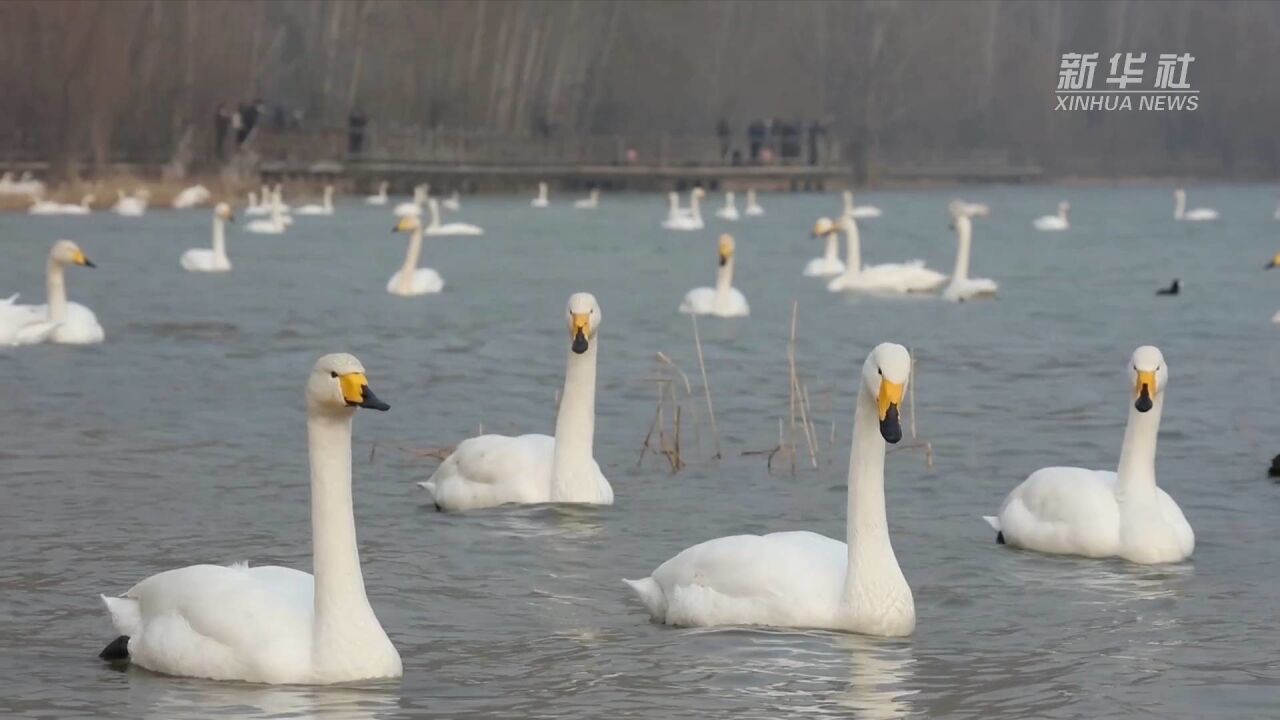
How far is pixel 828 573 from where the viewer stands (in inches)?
368

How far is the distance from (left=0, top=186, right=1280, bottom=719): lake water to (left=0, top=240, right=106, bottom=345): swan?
0.32m

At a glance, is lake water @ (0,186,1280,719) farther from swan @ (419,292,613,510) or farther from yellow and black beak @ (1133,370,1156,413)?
yellow and black beak @ (1133,370,1156,413)

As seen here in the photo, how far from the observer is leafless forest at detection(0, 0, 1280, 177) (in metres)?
71.9

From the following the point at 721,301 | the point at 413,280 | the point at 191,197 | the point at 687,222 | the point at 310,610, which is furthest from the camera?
the point at 191,197

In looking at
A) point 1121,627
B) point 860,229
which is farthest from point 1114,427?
point 860,229

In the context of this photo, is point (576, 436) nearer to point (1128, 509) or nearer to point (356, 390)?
point (1128, 509)

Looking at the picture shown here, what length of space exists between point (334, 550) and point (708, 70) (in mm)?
87419

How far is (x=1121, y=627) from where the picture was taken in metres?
9.74

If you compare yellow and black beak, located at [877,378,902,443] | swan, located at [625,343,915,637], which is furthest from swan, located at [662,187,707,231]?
yellow and black beak, located at [877,378,902,443]

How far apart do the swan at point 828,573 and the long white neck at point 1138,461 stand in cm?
203

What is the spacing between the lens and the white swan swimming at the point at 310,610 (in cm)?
830

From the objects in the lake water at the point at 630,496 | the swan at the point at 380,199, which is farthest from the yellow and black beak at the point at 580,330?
the swan at the point at 380,199

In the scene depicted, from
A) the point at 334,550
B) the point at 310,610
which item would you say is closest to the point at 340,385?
the point at 334,550

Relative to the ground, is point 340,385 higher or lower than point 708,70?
lower
